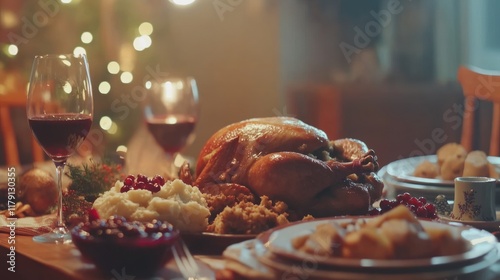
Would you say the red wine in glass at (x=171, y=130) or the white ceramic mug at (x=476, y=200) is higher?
the red wine in glass at (x=171, y=130)

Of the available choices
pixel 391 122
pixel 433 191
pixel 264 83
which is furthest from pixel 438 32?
pixel 433 191

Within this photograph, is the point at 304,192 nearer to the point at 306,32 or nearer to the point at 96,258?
the point at 96,258

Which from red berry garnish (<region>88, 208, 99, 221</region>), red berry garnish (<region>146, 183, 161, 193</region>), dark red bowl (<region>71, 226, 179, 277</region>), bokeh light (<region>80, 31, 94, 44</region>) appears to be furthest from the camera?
bokeh light (<region>80, 31, 94, 44</region>)

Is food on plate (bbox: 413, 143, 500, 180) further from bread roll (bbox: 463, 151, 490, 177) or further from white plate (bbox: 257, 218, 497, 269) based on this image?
white plate (bbox: 257, 218, 497, 269)

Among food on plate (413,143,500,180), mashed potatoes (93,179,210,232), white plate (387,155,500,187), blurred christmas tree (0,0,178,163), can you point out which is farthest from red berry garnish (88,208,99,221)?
blurred christmas tree (0,0,178,163)

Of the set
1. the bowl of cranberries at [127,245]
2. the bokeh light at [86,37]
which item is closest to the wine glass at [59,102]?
the bowl of cranberries at [127,245]

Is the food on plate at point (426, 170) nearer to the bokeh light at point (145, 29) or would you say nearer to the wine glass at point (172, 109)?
the wine glass at point (172, 109)
